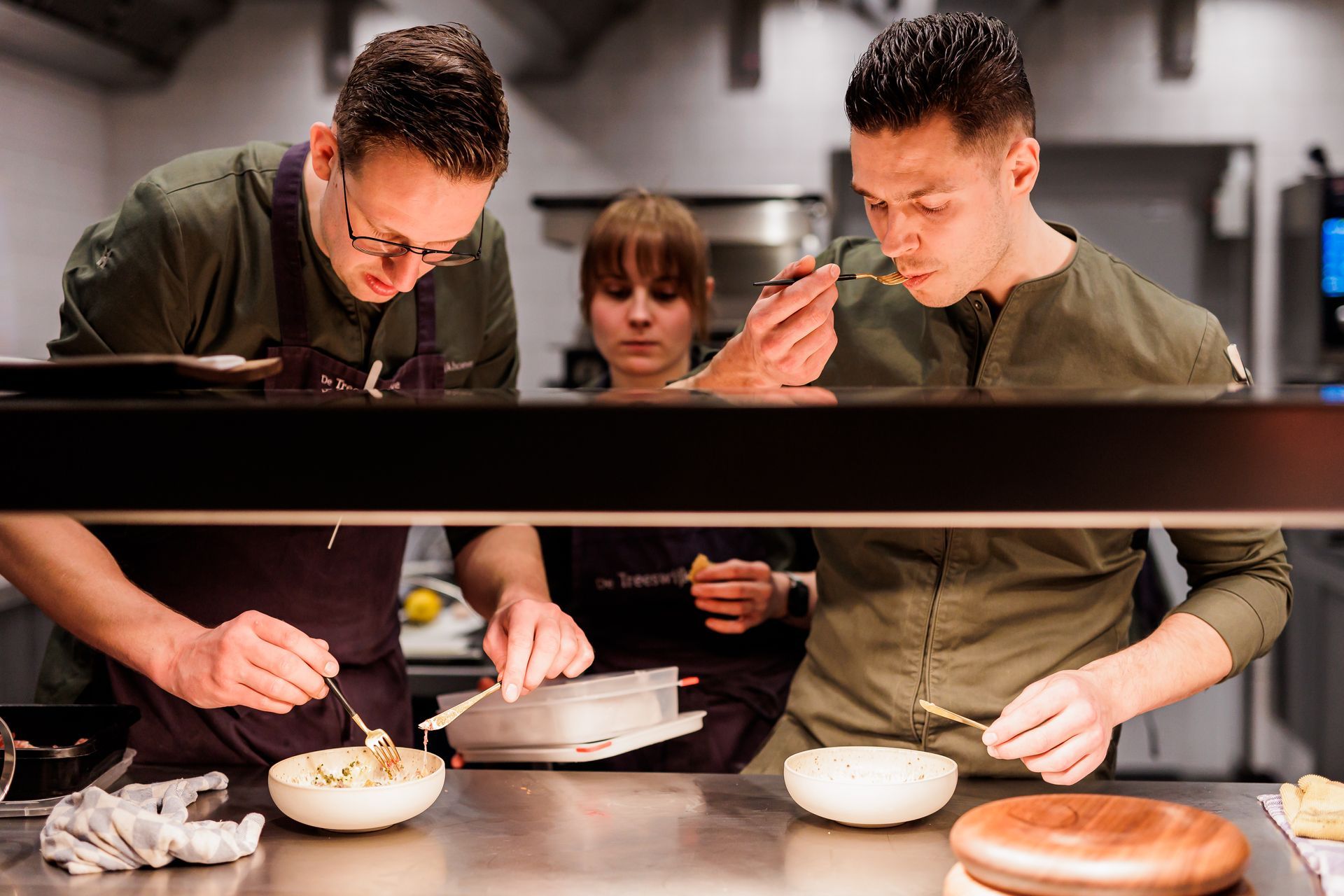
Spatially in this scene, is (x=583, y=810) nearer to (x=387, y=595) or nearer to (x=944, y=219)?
(x=387, y=595)

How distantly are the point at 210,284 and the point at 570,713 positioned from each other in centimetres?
86

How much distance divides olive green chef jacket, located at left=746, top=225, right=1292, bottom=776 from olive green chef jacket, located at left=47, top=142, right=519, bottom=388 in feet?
2.73

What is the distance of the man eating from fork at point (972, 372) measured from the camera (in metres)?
1.56

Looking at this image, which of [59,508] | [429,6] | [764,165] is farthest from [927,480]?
[764,165]

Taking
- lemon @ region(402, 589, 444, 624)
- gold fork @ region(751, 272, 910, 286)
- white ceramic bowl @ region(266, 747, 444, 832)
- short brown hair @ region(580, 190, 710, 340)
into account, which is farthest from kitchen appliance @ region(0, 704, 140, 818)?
lemon @ region(402, 589, 444, 624)

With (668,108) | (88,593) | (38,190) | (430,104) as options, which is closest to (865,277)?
(430,104)

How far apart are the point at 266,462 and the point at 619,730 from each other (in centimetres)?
98

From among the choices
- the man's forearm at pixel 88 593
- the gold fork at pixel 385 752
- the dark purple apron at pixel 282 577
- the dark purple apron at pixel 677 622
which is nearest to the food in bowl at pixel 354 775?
the gold fork at pixel 385 752

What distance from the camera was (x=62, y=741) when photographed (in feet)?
5.22

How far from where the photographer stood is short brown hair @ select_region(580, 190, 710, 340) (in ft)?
9.35

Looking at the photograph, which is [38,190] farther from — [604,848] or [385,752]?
[604,848]

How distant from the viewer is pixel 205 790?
5.17 feet

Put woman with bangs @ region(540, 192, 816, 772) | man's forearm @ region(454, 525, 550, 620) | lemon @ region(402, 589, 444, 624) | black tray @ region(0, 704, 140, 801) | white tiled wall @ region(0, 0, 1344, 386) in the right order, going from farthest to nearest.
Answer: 1. white tiled wall @ region(0, 0, 1344, 386)
2. lemon @ region(402, 589, 444, 624)
3. woman with bangs @ region(540, 192, 816, 772)
4. man's forearm @ region(454, 525, 550, 620)
5. black tray @ region(0, 704, 140, 801)

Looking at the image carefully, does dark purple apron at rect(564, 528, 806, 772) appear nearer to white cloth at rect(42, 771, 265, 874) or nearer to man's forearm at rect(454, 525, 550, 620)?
man's forearm at rect(454, 525, 550, 620)
